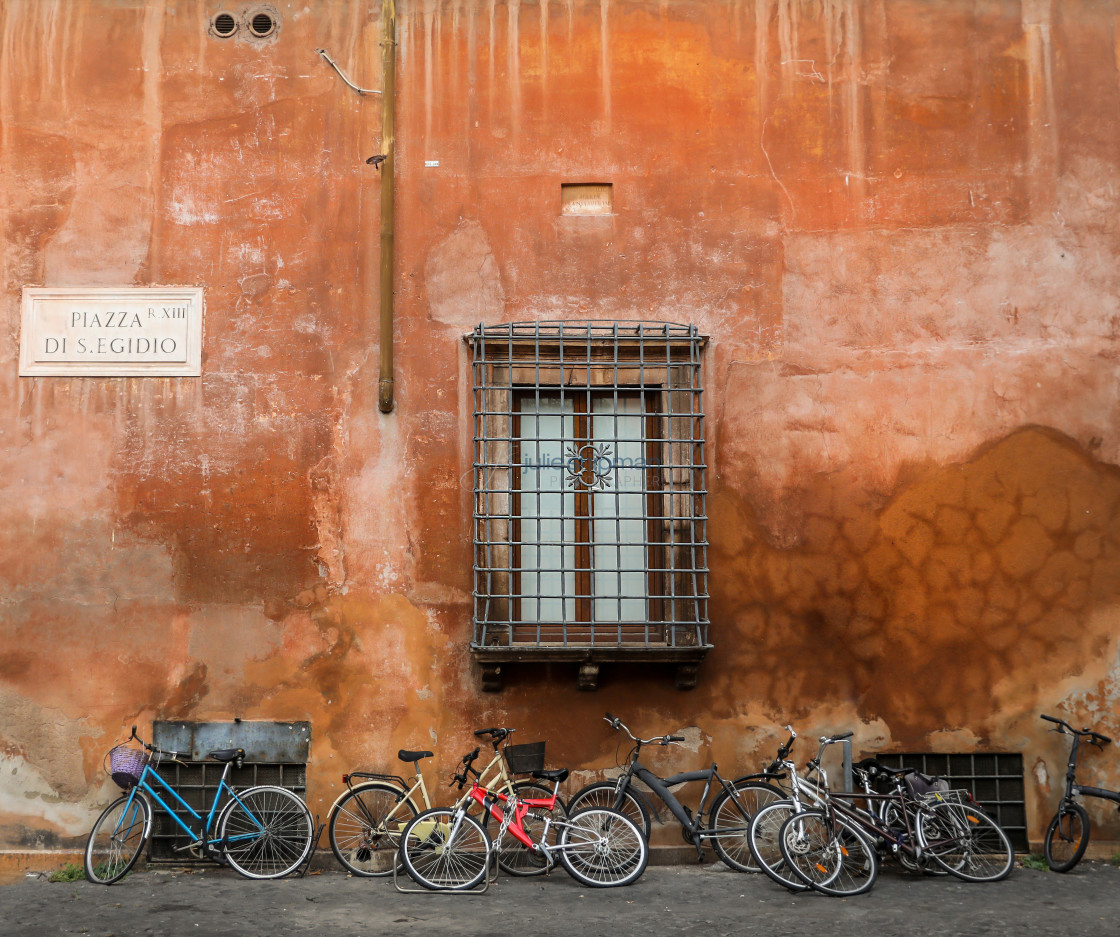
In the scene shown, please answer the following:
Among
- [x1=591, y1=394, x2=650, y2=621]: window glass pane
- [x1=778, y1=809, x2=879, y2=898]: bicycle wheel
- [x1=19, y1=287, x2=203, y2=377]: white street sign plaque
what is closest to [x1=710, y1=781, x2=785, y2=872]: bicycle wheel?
[x1=778, y1=809, x2=879, y2=898]: bicycle wheel

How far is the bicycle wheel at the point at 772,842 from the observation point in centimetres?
614

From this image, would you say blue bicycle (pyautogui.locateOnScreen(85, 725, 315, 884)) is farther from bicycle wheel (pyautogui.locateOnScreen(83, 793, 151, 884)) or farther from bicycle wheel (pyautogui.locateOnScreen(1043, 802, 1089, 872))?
bicycle wheel (pyautogui.locateOnScreen(1043, 802, 1089, 872))

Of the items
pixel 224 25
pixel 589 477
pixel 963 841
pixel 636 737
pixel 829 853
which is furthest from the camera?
pixel 224 25

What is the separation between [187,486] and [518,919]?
11.1 feet

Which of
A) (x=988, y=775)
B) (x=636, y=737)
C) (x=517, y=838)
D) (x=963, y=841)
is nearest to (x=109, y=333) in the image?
(x=517, y=838)

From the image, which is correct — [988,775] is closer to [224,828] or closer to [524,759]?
[524,759]

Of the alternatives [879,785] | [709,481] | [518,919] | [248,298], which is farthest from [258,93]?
[879,785]

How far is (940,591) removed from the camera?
7.14 m

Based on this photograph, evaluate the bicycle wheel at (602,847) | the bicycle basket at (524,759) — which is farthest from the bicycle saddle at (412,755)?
the bicycle wheel at (602,847)

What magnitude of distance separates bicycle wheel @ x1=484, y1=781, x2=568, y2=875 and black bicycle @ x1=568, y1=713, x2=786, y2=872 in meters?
0.22

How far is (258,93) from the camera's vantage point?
24.5ft

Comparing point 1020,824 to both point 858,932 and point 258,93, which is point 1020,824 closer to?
point 858,932

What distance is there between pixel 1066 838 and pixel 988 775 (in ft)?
1.79

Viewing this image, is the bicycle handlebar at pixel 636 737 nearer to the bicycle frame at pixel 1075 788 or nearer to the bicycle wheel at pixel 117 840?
the bicycle frame at pixel 1075 788
